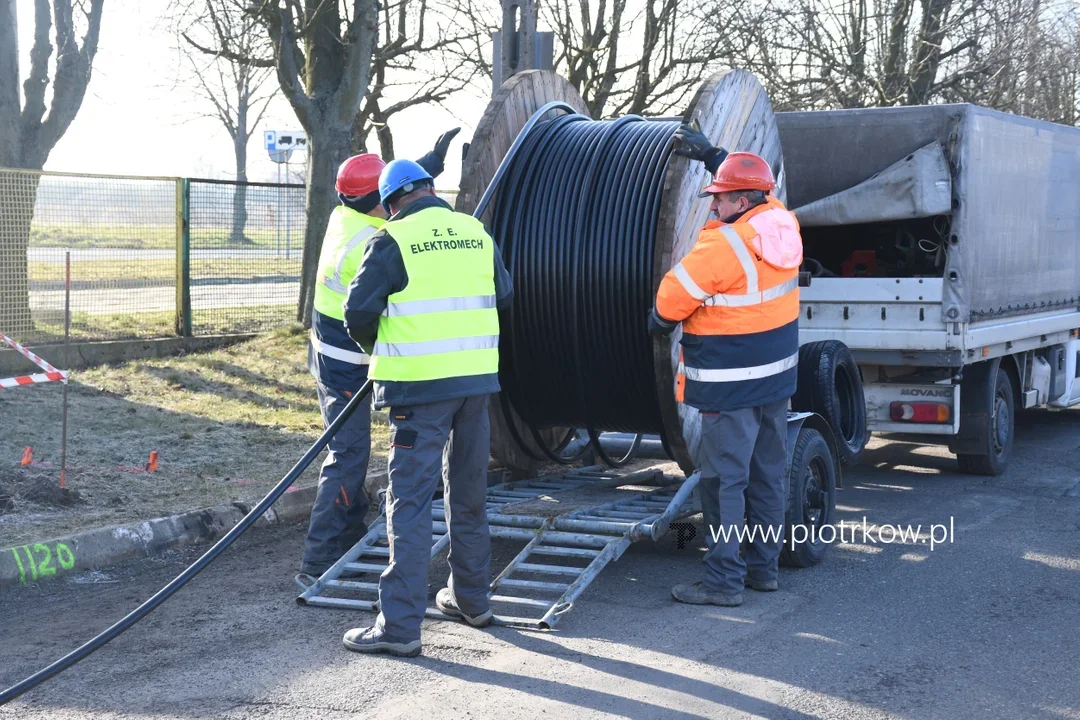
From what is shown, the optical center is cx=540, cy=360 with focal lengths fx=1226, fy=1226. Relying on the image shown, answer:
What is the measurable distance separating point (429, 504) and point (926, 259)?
5.63 metres

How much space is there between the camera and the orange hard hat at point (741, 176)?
5738 millimetres

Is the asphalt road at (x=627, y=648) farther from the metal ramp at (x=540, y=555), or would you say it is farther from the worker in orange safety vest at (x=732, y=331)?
the worker in orange safety vest at (x=732, y=331)

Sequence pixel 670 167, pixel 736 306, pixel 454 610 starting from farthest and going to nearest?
pixel 670 167 → pixel 736 306 → pixel 454 610

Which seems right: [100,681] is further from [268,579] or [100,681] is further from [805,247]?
[805,247]

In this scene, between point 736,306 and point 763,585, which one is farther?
point 763,585

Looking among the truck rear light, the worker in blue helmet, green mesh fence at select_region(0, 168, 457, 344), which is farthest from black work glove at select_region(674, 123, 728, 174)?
green mesh fence at select_region(0, 168, 457, 344)

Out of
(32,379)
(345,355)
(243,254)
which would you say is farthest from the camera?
(243,254)

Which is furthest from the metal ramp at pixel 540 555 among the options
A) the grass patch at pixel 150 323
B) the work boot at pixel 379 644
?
the grass patch at pixel 150 323

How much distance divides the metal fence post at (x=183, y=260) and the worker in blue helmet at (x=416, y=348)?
9.34 m

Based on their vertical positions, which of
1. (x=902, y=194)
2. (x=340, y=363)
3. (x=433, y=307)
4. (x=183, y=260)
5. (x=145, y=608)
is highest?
(x=902, y=194)

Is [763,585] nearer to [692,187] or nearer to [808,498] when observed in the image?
[808,498]

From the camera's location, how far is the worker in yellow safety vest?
20.0 ft

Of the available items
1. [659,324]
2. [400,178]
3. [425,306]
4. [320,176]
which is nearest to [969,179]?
[659,324]

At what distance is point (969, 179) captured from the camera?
873cm
